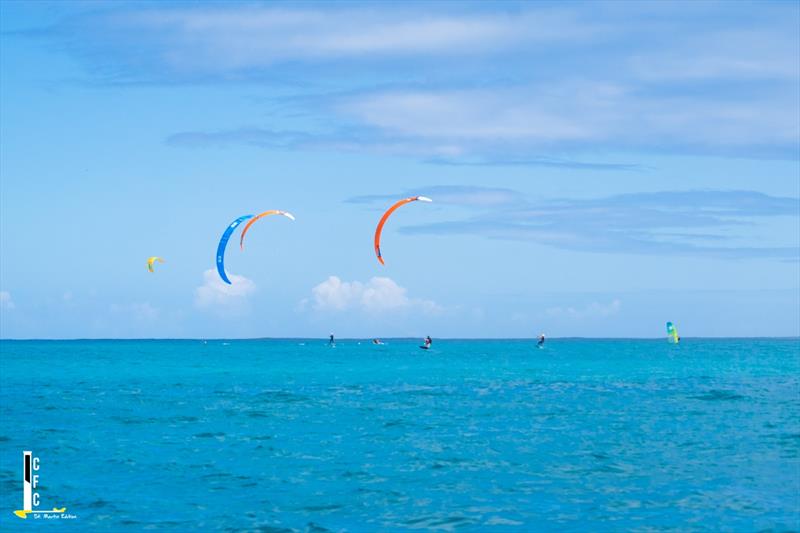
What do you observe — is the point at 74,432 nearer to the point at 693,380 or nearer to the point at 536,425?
the point at 536,425

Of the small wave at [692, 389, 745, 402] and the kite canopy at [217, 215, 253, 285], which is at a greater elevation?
the kite canopy at [217, 215, 253, 285]

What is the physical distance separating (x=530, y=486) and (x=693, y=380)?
54722 mm

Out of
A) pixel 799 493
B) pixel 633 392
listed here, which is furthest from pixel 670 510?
pixel 633 392

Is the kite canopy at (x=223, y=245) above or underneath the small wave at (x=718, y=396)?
above

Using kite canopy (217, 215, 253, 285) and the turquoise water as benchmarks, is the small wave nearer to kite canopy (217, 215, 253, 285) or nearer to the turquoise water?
the turquoise water

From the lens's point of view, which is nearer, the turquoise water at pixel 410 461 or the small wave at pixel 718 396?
the turquoise water at pixel 410 461

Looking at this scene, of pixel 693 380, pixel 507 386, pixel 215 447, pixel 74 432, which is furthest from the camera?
pixel 693 380

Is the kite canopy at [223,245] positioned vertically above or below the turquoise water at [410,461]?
above

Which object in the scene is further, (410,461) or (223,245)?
(223,245)

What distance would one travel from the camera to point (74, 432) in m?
39.3

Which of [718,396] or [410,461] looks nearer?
[410,461]

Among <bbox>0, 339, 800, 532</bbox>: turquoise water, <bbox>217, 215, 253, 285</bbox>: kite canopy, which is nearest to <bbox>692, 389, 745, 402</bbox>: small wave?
<bbox>0, 339, 800, 532</bbox>: turquoise water

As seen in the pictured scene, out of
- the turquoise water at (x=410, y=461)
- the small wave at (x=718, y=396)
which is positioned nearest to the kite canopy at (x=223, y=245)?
the turquoise water at (x=410, y=461)

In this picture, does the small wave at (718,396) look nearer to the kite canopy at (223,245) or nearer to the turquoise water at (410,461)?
the turquoise water at (410,461)
